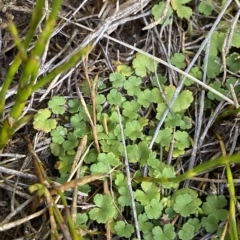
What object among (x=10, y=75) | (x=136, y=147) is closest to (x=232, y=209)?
(x=136, y=147)

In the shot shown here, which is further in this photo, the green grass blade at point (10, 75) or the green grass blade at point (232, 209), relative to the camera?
the green grass blade at point (232, 209)

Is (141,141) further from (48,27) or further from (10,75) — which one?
(48,27)

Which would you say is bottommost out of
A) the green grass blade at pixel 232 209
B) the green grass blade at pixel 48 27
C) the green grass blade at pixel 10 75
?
the green grass blade at pixel 232 209

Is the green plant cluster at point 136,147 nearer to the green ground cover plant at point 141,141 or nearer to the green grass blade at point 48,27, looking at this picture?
the green ground cover plant at point 141,141

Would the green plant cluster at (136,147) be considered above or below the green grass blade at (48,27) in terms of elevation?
below

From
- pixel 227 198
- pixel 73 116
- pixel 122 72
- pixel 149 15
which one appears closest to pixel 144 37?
pixel 149 15

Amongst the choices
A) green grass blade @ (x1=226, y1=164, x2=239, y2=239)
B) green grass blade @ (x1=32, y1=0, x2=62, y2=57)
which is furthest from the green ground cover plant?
green grass blade @ (x1=32, y1=0, x2=62, y2=57)

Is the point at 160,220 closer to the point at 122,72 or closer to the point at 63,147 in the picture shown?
the point at 63,147

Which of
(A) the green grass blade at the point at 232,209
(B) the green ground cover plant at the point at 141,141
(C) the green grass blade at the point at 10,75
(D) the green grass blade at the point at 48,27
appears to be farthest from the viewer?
(B) the green ground cover plant at the point at 141,141

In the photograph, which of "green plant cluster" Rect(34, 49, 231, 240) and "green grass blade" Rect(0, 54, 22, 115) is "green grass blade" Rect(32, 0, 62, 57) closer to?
"green grass blade" Rect(0, 54, 22, 115)

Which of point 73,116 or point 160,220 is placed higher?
point 73,116

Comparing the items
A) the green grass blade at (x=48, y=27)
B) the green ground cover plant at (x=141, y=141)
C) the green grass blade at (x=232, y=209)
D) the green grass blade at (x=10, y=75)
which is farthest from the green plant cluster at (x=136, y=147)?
the green grass blade at (x=48, y=27)
